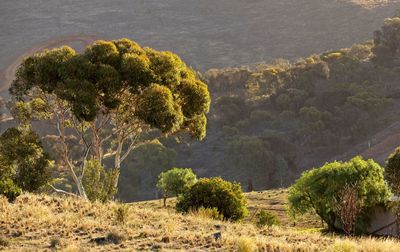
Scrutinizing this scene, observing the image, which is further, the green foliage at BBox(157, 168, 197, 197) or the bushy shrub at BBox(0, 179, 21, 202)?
the green foliage at BBox(157, 168, 197, 197)

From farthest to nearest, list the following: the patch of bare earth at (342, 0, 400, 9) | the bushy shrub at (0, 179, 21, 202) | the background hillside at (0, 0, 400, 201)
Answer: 1. the patch of bare earth at (342, 0, 400, 9)
2. the background hillside at (0, 0, 400, 201)
3. the bushy shrub at (0, 179, 21, 202)

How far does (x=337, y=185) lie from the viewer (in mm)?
36406

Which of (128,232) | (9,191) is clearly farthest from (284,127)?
(128,232)

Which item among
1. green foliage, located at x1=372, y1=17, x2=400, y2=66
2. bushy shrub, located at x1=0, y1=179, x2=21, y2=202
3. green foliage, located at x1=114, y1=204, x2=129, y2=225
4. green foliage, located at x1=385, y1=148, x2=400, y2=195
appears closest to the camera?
green foliage, located at x1=114, y1=204, x2=129, y2=225

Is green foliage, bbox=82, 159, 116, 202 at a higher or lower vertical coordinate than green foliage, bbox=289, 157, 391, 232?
higher

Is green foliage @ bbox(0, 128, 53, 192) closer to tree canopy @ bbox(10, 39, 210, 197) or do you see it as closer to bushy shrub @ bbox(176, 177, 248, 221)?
tree canopy @ bbox(10, 39, 210, 197)

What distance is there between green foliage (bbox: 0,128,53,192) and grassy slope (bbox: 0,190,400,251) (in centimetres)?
248

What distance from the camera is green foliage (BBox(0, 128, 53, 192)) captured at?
2372 cm

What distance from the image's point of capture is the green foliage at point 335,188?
36.5 metres

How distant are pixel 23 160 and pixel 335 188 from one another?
21918 mm

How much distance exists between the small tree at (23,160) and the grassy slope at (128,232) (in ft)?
8.15

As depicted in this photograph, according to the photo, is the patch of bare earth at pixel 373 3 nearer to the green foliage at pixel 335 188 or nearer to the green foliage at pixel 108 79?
the green foliage at pixel 335 188

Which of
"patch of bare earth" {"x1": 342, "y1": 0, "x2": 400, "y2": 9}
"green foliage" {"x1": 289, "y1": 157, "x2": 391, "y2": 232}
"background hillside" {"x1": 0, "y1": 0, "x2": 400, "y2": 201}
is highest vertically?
"patch of bare earth" {"x1": 342, "y1": 0, "x2": 400, "y2": 9}

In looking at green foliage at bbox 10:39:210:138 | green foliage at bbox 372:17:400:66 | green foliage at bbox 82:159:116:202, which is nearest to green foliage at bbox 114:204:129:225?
green foliage at bbox 10:39:210:138
